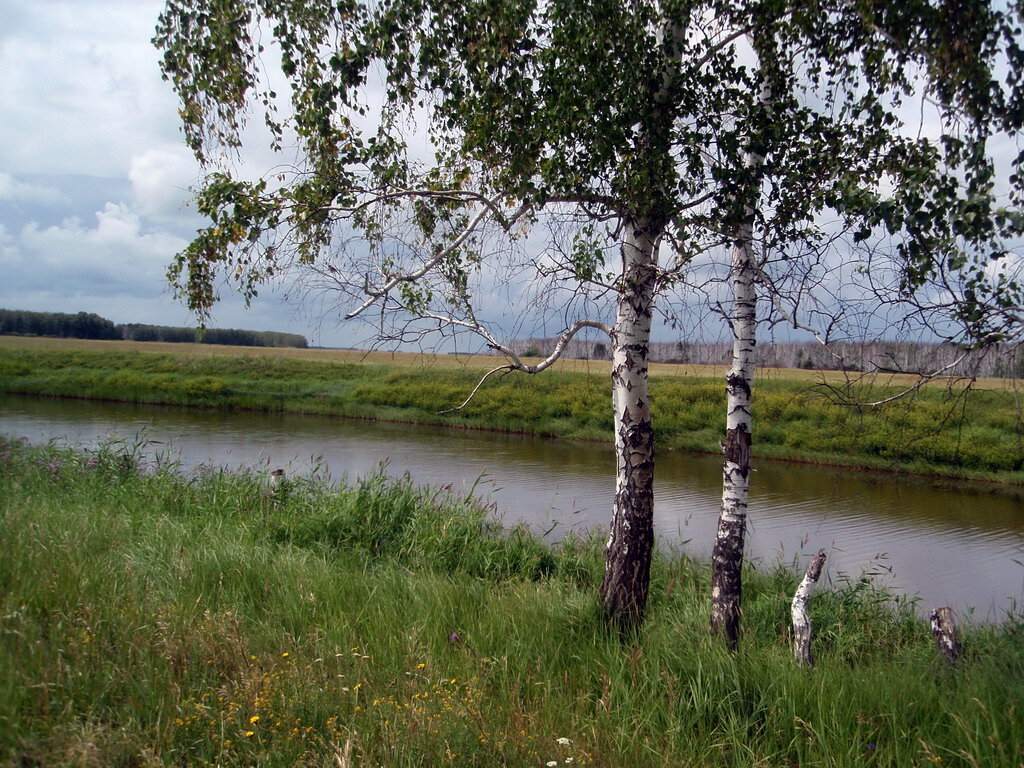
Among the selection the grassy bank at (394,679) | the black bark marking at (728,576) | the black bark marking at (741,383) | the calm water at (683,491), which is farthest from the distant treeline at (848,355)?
the calm water at (683,491)

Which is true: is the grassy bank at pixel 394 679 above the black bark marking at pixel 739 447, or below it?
below

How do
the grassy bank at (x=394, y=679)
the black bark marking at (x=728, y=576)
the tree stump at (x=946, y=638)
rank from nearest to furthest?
the grassy bank at (x=394, y=679) → the tree stump at (x=946, y=638) → the black bark marking at (x=728, y=576)

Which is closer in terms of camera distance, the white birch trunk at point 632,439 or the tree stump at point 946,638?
the tree stump at point 946,638

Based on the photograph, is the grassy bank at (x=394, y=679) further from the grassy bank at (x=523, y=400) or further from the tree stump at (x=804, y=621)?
the grassy bank at (x=523, y=400)

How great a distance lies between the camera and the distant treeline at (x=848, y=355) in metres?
3.68

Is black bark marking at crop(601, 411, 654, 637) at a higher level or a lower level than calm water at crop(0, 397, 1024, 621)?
higher

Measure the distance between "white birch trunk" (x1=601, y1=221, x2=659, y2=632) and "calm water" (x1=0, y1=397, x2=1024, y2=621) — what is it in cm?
357

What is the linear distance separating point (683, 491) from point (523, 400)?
12.7 meters

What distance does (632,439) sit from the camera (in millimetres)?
4590

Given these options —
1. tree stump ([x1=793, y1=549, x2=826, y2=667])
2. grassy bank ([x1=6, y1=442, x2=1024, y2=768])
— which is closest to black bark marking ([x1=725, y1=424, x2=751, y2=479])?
tree stump ([x1=793, y1=549, x2=826, y2=667])

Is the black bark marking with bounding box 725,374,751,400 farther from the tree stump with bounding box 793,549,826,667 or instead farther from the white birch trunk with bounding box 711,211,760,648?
the tree stump with bounding box 793,549,826,667

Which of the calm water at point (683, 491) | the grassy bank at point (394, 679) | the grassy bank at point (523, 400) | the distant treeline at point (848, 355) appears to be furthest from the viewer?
the grassy bank at point (523, 400)

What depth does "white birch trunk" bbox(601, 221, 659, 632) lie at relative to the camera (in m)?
Answer: 4.52

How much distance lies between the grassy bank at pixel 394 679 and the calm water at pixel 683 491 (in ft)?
13.0
